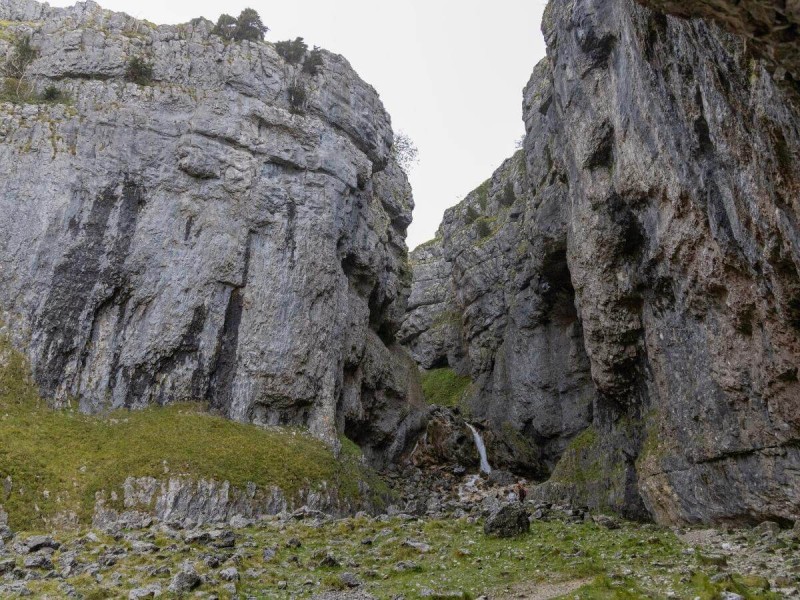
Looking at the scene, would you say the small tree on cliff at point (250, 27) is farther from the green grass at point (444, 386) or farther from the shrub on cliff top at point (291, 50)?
the green grass at point (444, 386)

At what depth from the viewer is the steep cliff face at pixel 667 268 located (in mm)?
18172

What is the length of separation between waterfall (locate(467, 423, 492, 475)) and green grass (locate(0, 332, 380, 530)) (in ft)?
54.3

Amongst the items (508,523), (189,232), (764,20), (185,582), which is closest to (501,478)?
(508,523)

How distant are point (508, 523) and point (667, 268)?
1522cm

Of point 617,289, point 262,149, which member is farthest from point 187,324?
point 617,289

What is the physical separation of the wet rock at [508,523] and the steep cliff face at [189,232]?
2068cm

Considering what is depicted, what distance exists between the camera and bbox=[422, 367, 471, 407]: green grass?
72938 millimetres

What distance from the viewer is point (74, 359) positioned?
3669 cm

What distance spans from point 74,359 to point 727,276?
3639 centimetres

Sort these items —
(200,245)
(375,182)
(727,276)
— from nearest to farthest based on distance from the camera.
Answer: (727,276)
(200,245)
(375,182)

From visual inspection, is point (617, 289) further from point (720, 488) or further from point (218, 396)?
point (218, 396)

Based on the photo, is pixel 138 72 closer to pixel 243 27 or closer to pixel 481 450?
pixel 243 27

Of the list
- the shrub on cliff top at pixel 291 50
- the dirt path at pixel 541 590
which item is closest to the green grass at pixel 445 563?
the dirt path at pixel 541 590

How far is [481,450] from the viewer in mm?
53562
